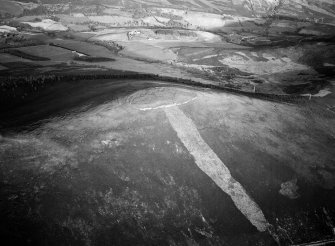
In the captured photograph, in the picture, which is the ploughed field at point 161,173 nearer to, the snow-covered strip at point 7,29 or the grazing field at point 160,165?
the grazing field at point 160,165

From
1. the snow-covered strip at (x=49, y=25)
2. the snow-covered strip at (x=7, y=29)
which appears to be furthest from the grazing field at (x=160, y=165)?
the snow-covered strip at (x=49, y=25)

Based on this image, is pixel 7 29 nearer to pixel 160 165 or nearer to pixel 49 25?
pixel 49 25

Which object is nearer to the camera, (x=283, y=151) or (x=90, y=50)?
(x=283, y=151)

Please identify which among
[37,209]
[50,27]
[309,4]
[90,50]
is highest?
[309,4]

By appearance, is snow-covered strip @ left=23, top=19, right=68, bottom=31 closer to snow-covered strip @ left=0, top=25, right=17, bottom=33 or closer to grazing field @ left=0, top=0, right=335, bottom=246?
snow-covered strip @ left=0, top=25, right=17, bottom=33

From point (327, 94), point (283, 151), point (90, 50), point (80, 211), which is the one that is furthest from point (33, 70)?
point (327, 94)

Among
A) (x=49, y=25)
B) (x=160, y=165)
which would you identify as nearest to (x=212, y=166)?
(x=160, y=165)

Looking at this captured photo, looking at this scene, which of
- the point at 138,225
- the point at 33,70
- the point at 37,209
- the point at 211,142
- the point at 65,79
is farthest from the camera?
the point at 33,70

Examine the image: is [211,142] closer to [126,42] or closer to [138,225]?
[138,225]
